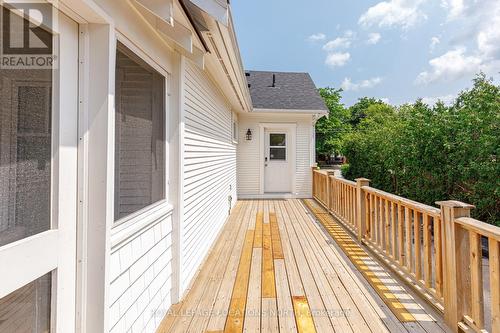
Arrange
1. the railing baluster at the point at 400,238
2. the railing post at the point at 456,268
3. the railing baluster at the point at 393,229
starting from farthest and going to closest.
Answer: the railing baluster at the point at 393,229 → the railing baluster at the point at 400,238 → the railing post at the point at 456,268

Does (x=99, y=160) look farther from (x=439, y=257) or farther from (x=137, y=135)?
(x=439, y=257)

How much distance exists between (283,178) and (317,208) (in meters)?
1.89

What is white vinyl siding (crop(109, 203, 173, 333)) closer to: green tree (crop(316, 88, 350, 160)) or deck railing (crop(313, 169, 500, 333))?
deck railing (crop(313, 169, 500, 333))

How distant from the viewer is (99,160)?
48.8 inches

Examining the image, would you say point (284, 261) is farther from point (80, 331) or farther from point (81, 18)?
point (81, 18)

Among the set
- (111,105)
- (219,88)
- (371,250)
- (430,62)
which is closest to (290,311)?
(371,250)

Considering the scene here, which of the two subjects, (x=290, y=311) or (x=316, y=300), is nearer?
(x=290, y=311)

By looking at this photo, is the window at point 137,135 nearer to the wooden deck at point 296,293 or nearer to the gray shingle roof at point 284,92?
the wooden deck at point 296,293

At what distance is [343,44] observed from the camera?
1622 centimetres

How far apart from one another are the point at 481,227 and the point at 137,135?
232 centimetres

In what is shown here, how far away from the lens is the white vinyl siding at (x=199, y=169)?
2.45 meters

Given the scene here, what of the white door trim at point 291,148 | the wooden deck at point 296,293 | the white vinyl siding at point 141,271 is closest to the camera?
the white vinyl siding at point 141,271

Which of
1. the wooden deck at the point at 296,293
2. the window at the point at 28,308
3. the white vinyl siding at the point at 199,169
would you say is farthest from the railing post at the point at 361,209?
the window at the point at 28,308

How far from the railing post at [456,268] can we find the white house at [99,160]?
7.07ft
